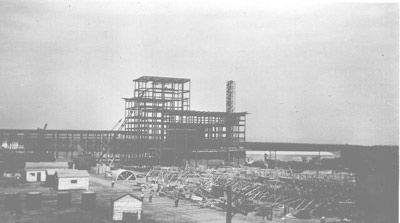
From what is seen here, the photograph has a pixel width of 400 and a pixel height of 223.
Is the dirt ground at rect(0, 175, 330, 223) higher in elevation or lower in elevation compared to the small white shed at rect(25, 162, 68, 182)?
lower

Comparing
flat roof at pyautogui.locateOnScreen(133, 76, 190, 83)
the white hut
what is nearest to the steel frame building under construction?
flat roof at pyautogui.locateOnScreen(133, 76, 190, 83)

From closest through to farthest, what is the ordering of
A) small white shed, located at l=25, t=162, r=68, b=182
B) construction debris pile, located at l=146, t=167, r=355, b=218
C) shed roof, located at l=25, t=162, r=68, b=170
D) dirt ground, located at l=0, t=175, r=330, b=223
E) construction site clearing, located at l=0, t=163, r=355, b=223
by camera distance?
dirt ground, located at l=0, t=175, r=330, b=223
construction site clearing, located at l=0, t=163, r=355, b=223
construction debris pile, located at l=146, t=167, r=355, b=218
small white shed, located at l=25, t=162, r=68, b=182
shed roof, located at l=25, t=162, r=68, b=170

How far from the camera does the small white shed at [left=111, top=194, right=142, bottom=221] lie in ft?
88.3

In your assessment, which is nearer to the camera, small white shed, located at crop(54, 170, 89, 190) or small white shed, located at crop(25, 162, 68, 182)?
small white shed, located at crop(54, 170, 89, 190)

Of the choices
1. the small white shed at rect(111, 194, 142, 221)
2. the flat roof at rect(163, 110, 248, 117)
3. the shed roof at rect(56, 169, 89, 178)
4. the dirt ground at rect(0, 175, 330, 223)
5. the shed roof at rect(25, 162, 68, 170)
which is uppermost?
the flat roof at rect(163, 110, 248, 117)

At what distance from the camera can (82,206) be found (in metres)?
30.8

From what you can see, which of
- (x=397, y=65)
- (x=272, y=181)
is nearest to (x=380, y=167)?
(x=397, y=65)

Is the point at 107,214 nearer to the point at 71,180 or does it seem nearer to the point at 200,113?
the point at 71,180

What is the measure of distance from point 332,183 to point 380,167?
11.8 m

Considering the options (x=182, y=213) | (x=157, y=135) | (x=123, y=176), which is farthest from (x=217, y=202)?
(x=157, y=135)

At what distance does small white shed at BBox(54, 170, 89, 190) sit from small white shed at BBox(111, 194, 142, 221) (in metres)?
15.2

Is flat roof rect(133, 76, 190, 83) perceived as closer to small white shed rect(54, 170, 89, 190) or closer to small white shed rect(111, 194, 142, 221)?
small white shed rect(54, 170, 89, 190)

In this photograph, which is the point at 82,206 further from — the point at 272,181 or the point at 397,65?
the point at 397,65

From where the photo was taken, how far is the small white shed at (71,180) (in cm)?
4041
